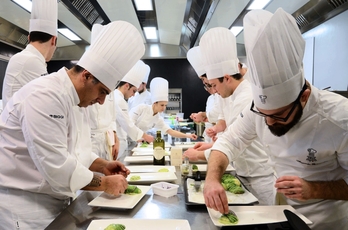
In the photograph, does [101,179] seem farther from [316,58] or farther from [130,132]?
[316,58]

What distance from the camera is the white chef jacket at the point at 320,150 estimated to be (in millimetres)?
1107

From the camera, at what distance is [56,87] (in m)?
1.24

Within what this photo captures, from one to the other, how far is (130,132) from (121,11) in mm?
2468

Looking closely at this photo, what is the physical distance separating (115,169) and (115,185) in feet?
1.04

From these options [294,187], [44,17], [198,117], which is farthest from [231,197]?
[198,117]

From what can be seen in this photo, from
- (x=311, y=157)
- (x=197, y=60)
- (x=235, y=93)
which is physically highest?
(x=197, y=60)

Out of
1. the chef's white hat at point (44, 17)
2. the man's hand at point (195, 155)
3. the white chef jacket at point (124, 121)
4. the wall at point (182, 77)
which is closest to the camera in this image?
the man's hand at point (195, 155)

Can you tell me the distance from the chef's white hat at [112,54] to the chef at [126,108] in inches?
58.4

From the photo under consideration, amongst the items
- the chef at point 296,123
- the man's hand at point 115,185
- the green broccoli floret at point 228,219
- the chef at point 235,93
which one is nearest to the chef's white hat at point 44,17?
the chef at point 235,93

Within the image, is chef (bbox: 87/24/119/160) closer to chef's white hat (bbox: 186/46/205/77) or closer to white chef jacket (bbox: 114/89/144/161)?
white chef jacket (bbox: 114/89/144/161)

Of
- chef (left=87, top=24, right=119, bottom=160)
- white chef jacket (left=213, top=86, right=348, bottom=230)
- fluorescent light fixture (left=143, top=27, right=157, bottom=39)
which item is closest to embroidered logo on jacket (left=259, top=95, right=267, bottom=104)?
white chef jacket (left=213, top=86, right=348, bottom=230)

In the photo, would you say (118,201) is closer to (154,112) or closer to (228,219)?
(228,219)

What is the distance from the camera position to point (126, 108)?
312cm

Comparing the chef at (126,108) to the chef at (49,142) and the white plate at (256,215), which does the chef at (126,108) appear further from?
the white plate at (256,215)
